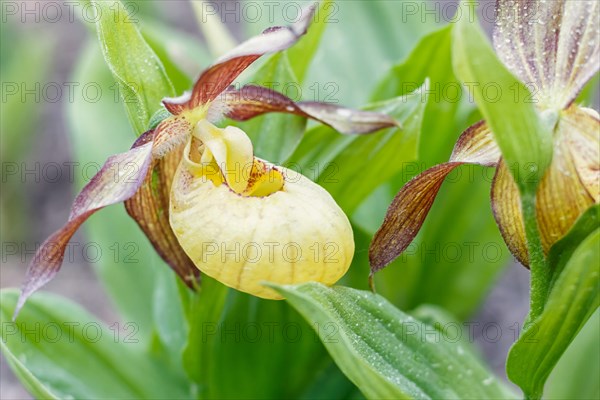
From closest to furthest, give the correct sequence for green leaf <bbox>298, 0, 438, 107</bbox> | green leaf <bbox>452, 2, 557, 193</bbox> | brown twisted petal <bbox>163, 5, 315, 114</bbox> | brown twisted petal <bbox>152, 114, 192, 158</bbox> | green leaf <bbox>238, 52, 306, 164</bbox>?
1. green leaf <bbox>452, 2, 557, 193</bbox>
2. brown twisted petal <bbox>163, 5, 315, 114</bbox>
3. brown twisted petal <bbox>152, 114, 192, 158</bbox>
4. green leaf <bbox>238, 52, 306, 164</bbox>
5. green leaf <bbox>298, 0, 438, 107</bbox>

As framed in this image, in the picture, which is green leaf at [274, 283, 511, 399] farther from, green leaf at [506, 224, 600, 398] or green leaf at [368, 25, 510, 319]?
green leaf at [368, 25, 510, 319]

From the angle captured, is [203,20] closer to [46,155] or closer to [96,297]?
[96,297]

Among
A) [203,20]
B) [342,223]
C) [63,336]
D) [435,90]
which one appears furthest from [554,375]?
[203,20]

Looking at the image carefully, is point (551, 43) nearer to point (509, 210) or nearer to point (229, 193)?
point (509, 210)

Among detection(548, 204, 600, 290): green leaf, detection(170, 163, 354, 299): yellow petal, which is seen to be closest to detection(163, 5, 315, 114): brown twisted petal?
detection(170, 163, 354, 299): yellow petal

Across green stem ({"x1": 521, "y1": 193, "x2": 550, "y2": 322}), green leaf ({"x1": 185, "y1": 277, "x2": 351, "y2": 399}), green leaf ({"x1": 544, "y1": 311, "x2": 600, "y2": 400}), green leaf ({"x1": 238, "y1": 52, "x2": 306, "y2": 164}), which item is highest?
green leaf ({"x1": 238, "y1": 52, "x2": 306, "y2": 164})

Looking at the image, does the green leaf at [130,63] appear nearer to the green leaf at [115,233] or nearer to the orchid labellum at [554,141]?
the orchid labellum at [554,141]
